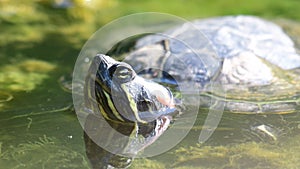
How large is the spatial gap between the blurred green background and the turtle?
166 millimetres

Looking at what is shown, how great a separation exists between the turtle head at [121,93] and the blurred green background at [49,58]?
8.1 inches

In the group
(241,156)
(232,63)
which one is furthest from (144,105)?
(232,63)

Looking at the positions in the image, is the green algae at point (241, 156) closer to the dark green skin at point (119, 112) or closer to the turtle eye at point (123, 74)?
the dark green skin at point (119, 112)

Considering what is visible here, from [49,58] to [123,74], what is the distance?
147cm

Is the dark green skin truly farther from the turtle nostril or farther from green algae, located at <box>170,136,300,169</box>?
green algae, located at <box>170,136,300,169</box>

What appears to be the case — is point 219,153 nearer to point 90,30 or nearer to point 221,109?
point 221,109

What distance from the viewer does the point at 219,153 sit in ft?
7.12

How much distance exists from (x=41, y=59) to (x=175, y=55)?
40.6 inches

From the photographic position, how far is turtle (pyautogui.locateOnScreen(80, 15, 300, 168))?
2221 mm

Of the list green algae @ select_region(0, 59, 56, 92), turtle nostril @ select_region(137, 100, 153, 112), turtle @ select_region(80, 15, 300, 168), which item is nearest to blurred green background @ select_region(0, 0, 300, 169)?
green algae @ select_region(0, 59, 56, 92)

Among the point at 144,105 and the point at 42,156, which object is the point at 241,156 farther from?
the point at 42,156

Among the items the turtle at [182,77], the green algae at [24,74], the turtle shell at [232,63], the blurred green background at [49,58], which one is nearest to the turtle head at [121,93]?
the turtle at [182,77]

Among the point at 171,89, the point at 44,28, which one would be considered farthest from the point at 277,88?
the point at 44,28

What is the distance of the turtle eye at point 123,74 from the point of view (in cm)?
216
